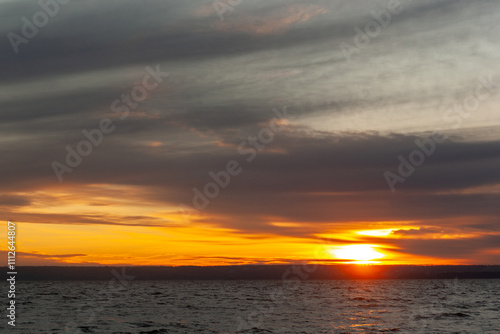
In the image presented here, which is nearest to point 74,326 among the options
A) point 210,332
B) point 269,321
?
point 210,332

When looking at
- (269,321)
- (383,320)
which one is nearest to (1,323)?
(269,321)

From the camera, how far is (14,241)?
4731cm

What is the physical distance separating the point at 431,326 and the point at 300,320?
18.4 meters

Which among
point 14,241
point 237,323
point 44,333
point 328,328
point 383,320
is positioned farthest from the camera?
point 383,320

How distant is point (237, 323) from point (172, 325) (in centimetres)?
886

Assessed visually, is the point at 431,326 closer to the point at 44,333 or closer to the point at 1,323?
the point at 44,333

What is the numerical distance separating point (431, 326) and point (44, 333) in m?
49.0

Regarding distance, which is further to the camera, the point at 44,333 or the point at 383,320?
the point at 383,320

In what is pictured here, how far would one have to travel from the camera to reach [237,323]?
74.2 m

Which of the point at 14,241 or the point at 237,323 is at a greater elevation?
the point at 14,241

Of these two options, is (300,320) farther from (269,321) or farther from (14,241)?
(14,241)

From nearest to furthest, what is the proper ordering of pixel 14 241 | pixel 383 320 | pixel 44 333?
pixel 14 241
pixel 44 333
pixel 383 320

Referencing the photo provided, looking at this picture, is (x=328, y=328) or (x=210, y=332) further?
(x=328, y=328)

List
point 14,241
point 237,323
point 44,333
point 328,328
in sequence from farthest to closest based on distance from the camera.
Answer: point 237,323
point 328,328
point 44,333
point 14,241
